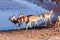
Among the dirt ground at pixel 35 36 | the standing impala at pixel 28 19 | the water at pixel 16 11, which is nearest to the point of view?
the dirt ground at pixel 35 36

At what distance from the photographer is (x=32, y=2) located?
16328mm

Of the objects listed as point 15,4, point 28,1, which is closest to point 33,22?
point 15,4

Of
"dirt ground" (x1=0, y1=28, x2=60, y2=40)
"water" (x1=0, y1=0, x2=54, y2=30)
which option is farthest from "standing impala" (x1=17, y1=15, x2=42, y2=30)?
"dirt ground" (x1=0, y1=28, x2=60, y2=40)

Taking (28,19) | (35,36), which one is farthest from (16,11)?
(35,36)

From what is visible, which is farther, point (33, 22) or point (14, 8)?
point (14, 8)

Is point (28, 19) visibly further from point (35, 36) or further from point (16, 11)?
point (16, 11)

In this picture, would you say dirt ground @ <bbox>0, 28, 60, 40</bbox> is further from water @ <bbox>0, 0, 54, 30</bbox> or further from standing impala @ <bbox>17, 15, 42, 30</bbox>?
water @ <bbox>0, 0, 54, 30</bbox>

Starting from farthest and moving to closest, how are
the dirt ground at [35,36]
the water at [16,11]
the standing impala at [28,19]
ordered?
1. the water at [16,11]
2. the standing impala at [28,19]
3. the dirt ground at [35,36]

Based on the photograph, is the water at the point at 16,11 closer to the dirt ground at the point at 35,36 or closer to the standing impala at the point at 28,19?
the standing impala at the point at 28,19

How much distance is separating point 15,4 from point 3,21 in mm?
3031

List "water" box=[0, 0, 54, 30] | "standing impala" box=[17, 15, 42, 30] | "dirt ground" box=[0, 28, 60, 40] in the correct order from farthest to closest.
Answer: "water" box=[0, 0, 54, 30] → "standing impala" box=[17, 15, 42, 30] → "dirt ground" box=[0, 28, 60, 40]

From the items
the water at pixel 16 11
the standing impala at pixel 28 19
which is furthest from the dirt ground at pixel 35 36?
the water at pixel 16 11

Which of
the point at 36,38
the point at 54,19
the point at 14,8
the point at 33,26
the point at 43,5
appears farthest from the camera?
the point at 43,5

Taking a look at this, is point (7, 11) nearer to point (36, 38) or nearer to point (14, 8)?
point (14, 8)
